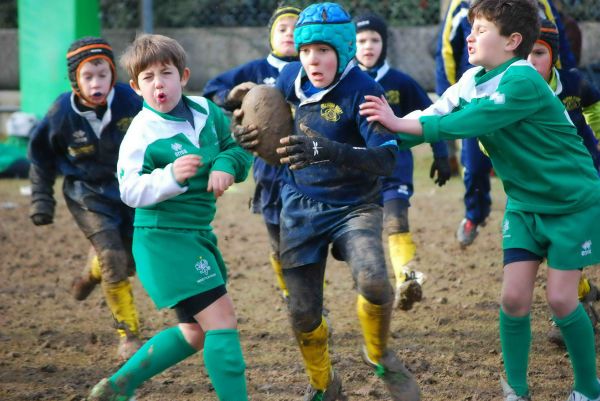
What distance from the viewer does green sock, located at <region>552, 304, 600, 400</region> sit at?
412 cm

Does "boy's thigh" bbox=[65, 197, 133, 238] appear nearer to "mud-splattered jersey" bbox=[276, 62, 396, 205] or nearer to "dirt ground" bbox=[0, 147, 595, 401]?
"dirt ground" bbox=[0, 147, 595, 401]

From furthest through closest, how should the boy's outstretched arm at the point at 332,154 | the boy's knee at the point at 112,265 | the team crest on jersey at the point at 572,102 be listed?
the boy's knee at the point at 112,265
the team crest on jersey at the point at 572,102
the boy's outstretched arm at the point at 332,154

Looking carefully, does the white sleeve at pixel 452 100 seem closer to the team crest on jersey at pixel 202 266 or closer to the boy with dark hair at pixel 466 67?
the team crest on jersey at pixel 202 266

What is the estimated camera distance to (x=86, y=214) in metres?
5.57

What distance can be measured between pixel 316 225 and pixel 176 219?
658 millimetres

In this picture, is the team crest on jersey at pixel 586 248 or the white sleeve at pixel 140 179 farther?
the team crest on jersey at pixel 586 248

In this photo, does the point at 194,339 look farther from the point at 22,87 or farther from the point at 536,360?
the point at 22,87

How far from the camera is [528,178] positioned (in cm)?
409

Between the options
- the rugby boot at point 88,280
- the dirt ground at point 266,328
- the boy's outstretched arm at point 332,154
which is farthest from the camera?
the rugby boot at point 88,280

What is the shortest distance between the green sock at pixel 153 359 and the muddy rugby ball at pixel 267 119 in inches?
35.5

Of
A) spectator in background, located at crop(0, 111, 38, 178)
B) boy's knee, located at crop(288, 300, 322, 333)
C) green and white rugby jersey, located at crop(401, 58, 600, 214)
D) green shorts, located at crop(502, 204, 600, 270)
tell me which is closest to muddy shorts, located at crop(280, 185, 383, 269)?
boy's knee, located at crop(288, 300, 322, 333)

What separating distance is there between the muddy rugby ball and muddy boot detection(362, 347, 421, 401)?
105 cm

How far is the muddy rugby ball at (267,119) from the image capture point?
425 cm

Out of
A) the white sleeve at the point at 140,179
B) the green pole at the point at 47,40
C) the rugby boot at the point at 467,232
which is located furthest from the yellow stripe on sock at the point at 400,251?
the green pole at the point at 47,40
